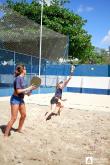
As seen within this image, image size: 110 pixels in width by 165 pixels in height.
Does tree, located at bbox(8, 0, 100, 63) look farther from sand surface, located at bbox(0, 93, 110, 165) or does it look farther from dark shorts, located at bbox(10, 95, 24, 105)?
dark shorts, located at bbox(10, 95, 24, 105)

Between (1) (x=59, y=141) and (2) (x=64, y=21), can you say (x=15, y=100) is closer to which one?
(1) (x=59, y=141)

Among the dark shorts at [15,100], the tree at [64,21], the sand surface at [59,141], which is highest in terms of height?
the tree at [64,21]

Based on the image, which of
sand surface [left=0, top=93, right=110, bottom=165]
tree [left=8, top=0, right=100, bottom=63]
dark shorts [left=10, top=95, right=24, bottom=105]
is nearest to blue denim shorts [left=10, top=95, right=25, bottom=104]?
dark shorts [left=10, top=95, right=24, bottom=105]

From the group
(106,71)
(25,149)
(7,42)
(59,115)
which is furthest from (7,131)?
(106,71)

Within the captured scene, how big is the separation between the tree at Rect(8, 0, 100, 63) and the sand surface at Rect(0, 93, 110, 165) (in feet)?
69.1

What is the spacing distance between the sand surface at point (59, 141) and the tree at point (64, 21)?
69.1ft

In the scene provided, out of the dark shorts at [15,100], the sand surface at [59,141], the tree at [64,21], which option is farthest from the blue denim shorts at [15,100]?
the tree at [64,21]

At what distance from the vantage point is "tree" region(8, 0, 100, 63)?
31453mm

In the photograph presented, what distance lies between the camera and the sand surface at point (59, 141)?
646 cm

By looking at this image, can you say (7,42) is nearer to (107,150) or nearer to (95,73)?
(95,73)

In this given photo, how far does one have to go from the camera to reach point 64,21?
106 ft

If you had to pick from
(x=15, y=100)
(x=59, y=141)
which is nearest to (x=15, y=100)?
(x=15, y=100)

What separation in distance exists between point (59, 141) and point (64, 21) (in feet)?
83.0

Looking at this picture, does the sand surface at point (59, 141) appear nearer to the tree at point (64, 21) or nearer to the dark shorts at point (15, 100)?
the dark shorts at point (15, 100)
